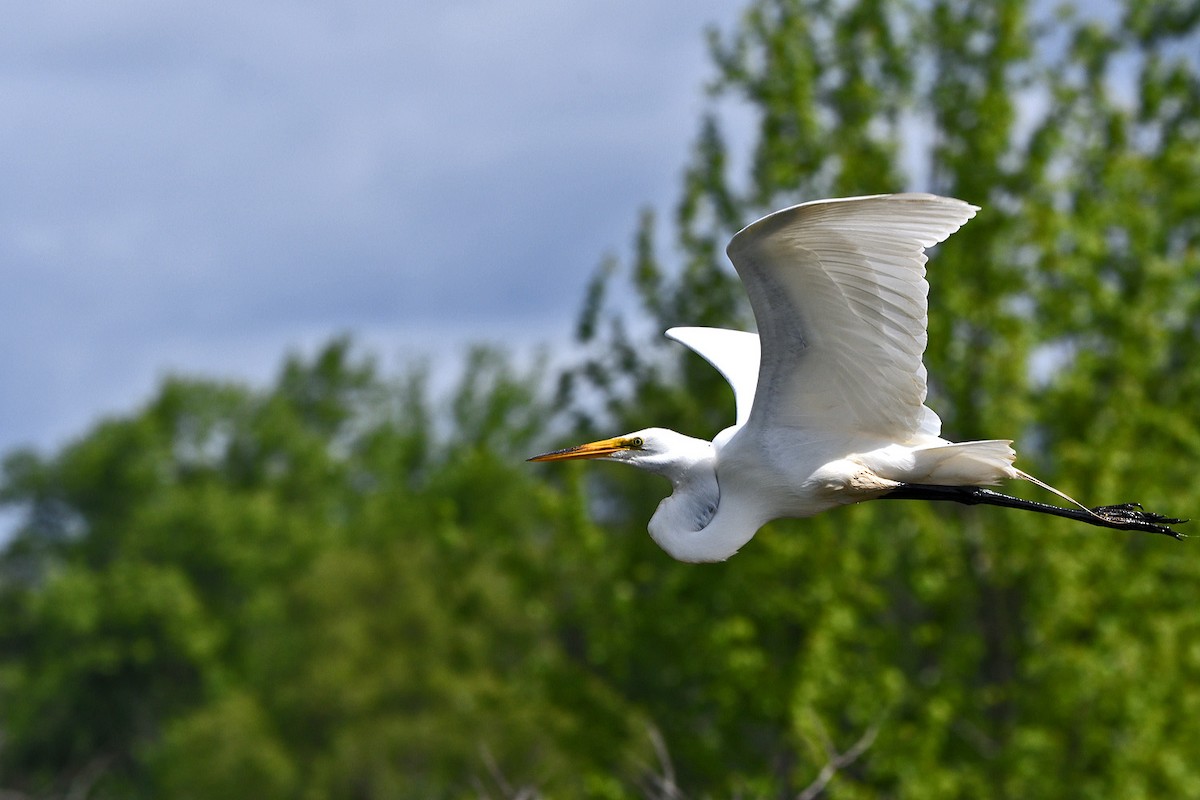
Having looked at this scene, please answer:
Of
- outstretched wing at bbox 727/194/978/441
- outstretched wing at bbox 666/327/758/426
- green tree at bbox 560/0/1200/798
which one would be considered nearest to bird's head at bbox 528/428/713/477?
outstretched wing at bbox 666/327/758/426

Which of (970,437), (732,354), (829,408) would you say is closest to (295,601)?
(970,437)

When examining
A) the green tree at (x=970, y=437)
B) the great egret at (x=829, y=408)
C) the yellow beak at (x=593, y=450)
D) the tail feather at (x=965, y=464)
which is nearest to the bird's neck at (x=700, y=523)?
the great egret at (x=829, y=408)

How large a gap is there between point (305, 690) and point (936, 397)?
19.1m

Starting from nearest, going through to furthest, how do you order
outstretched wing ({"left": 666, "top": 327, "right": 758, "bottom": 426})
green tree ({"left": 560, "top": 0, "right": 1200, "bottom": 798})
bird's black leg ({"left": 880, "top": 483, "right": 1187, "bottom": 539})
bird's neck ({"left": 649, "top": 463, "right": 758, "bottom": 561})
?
bird's neck ({"left": 649, "top": 463, "right": 758, "bottom": 561})
bird's black leg ({"left": 880, "top": 483, "right": 1187, "bottom": 539})
outstretched wing ({"left": 666, "top": 327, "right": 758, "bottom": 426})
green tree ({"left": 560, "top": 0, "right": 1200, "bottom": 798})

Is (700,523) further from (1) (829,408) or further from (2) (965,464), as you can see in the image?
(2) (965,464)

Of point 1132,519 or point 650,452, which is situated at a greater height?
point 650,452

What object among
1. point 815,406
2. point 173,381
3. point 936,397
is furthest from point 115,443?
point 815,406

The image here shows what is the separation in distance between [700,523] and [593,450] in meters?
0.59

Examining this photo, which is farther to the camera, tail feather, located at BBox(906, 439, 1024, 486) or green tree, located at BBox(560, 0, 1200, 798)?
green tree, located at BBox(560, 0, 1200, 798)

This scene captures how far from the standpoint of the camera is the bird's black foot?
6520mm

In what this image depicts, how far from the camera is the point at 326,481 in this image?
159 ft

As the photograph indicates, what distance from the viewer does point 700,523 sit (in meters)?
6.42

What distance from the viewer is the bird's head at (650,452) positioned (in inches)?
259

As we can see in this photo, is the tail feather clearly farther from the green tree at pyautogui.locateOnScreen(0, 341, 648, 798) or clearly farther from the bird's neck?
the green tree at pyautogui.locateOnScreen(0, 341, 648, 798)
